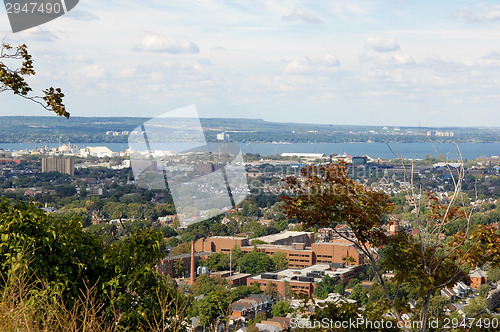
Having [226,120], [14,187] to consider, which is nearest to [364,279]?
[14,187]


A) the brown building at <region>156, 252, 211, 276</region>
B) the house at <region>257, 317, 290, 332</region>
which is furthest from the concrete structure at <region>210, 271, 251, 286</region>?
the house at <region>257, 317, 290, 332</region>

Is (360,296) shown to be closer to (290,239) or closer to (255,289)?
(255,289)

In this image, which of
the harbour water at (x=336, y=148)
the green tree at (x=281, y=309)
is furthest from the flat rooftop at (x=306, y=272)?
the harbour water at (x=336, y=148)

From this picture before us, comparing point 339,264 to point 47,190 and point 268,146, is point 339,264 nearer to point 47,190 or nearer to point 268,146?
point 47,190

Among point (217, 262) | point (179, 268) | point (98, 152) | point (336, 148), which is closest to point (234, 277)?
point (179, 268)

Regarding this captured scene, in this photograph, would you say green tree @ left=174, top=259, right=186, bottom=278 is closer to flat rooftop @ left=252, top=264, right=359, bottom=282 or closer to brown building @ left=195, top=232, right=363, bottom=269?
flat rooftop @ left=252, top=264, right=359, bottom=282

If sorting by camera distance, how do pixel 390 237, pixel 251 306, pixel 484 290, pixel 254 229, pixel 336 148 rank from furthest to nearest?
pixel 336 148, pixel 254 229, pixel 484 290, pixel 251 306, pixel 390 237
